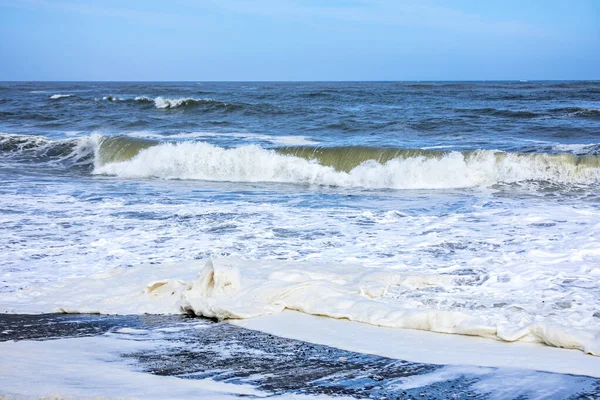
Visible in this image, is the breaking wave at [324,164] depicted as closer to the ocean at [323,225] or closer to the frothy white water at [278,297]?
the ocean at [323,225]

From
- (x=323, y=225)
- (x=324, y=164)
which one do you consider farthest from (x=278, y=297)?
(x=324, y=164)

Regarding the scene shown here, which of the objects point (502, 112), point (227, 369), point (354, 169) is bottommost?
point (227, 369)

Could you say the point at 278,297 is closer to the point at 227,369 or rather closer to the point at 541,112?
the point at 227,369

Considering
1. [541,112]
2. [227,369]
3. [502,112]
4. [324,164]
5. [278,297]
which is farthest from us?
[502,112]

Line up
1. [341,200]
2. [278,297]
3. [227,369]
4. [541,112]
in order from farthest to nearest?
[541,112]
[341,200]
[278,297]
[227,369]

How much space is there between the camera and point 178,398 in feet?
10.6

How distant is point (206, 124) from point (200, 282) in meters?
19.2

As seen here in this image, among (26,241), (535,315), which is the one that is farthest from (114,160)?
(535,315)

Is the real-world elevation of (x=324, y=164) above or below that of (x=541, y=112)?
below

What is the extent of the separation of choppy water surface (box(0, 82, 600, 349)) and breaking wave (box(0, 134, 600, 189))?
0.16 ft

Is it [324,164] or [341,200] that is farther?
[324,164]

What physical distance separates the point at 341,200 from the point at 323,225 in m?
2.61

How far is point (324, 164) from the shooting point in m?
15.7

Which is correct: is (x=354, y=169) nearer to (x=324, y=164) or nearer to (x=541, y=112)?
(x=324, y=164)
